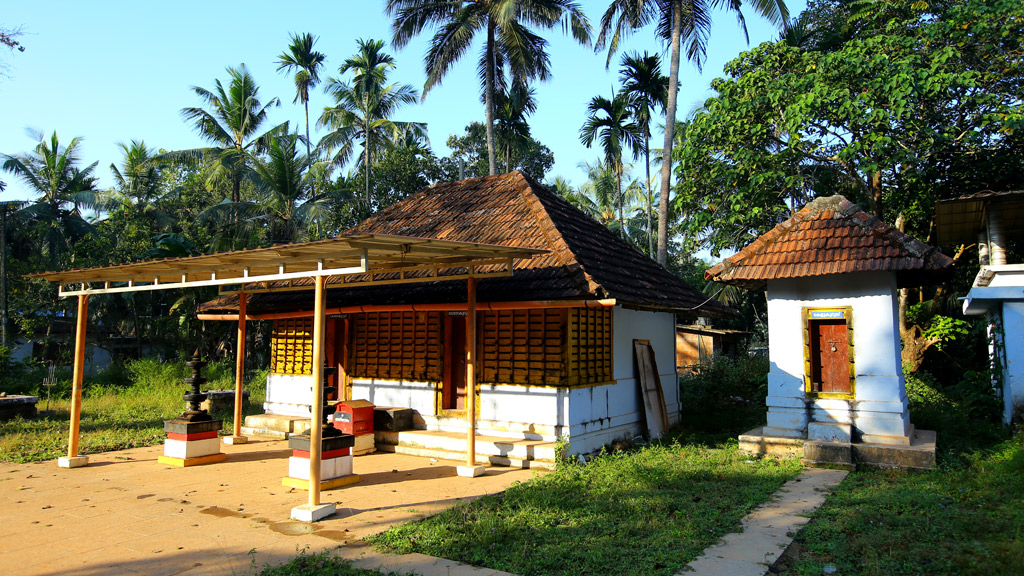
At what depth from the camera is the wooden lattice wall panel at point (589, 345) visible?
9281mm

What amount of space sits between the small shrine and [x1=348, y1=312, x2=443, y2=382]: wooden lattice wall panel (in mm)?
4757

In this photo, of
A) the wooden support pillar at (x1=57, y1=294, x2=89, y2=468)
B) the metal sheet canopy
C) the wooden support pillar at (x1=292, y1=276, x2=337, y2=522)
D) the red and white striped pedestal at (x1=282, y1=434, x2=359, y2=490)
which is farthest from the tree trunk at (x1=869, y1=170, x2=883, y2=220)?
the wooden support pillar at (x1=57, y1=294, x2=89, y2=468)

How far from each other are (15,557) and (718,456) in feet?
26.8

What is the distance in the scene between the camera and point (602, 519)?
6.01 meters

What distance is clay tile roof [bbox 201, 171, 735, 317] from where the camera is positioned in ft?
30.3

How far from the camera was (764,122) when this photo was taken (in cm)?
1448

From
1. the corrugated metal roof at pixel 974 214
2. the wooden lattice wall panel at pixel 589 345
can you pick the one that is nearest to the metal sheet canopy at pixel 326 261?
the wooden lattice wall panel at pixel 589 345

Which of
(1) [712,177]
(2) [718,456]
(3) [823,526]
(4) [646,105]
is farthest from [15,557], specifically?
(4) [646,105]

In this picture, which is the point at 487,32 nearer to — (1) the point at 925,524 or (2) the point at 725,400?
(2) the point at 725,400

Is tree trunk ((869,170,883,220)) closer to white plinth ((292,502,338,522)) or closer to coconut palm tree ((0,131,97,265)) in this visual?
white plinth ((292,502,338,522))

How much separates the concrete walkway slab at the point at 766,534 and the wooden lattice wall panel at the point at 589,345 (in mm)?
3157

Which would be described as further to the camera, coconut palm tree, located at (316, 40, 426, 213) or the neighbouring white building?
coconut palm tree, located at (316, 40, 426, 213)

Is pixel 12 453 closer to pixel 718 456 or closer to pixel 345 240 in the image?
pixel 345 240

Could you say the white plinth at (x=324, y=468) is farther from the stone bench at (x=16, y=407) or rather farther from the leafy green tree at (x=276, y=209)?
the leafy green tree at (x=276, y=209)
